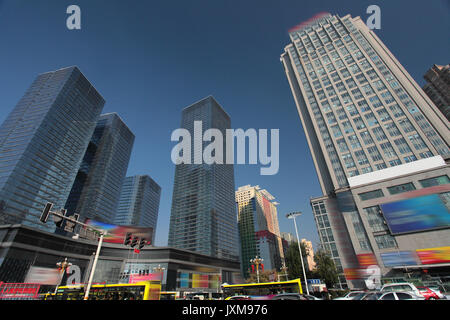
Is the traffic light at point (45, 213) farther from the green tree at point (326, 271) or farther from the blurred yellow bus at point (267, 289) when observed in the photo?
the green tree at point (326, 271)

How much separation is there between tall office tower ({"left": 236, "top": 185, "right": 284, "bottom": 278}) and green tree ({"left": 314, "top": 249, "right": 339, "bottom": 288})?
3648 inches

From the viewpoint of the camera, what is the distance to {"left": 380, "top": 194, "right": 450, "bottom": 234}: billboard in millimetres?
39031

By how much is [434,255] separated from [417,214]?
7.61m

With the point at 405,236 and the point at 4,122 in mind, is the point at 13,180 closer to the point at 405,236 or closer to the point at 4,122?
the point at 4,122

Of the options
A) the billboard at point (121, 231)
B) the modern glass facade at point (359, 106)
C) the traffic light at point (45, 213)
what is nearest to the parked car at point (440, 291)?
the traffic light at point (45, 213)

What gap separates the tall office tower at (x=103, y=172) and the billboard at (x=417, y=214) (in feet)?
427

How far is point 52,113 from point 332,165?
130 metres

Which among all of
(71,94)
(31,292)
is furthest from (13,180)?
(31,292)

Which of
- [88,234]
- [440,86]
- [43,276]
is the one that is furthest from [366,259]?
[440,86]

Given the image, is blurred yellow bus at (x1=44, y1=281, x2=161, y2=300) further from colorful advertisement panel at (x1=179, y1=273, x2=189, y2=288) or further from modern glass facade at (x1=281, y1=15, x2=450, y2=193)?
modern glass facade at (x1=281, y1=15, x2=450, y2=193)

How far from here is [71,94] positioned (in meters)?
114

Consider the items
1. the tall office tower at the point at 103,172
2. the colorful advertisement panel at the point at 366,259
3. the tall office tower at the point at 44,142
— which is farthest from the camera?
the tall office tower at the point at 103,172

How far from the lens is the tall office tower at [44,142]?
3263 inches

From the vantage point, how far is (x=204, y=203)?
118250 millimetres
